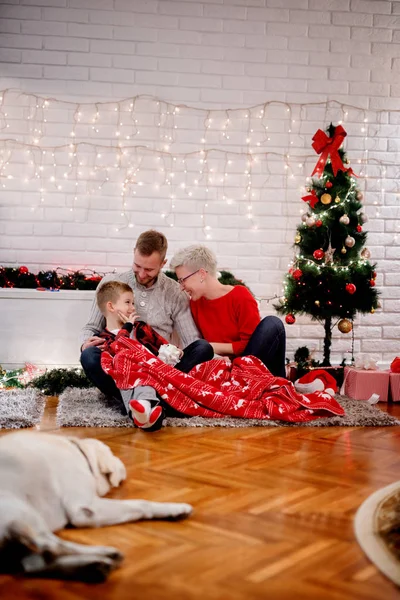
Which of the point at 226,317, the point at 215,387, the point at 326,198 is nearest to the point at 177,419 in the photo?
the point at 215,387

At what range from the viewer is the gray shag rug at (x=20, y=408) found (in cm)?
327

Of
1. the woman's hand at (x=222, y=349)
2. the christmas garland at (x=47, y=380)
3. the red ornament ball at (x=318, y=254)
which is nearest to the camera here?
the woman's hand at (x=222, y=349)

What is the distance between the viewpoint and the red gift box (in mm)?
4344

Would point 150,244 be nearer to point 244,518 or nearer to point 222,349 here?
point 222,349

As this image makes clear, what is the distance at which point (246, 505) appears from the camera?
84.4 inches

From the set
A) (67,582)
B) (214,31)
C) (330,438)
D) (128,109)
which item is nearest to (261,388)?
(330,438)

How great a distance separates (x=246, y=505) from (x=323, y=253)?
2.72 m

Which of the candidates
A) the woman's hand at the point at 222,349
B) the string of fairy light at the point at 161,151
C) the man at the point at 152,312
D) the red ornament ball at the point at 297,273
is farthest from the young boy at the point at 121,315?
the string of fairy light at the point at 161,151

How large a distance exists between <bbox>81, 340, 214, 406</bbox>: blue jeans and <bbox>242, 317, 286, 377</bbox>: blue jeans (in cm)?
25

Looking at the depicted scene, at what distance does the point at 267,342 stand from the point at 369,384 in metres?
0.93

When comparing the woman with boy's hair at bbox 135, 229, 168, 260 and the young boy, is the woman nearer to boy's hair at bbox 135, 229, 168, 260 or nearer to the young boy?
boy's hair at bbox 135, 229, 168, 260

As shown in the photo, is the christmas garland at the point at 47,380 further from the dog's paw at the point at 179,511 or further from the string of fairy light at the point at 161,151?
the dog's paw at the point at 179,511

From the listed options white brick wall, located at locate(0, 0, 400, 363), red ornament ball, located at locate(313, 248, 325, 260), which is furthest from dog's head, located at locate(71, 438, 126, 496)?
white brick wall, located at locate(0, 0, 400, 363)

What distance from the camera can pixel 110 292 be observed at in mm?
3736
